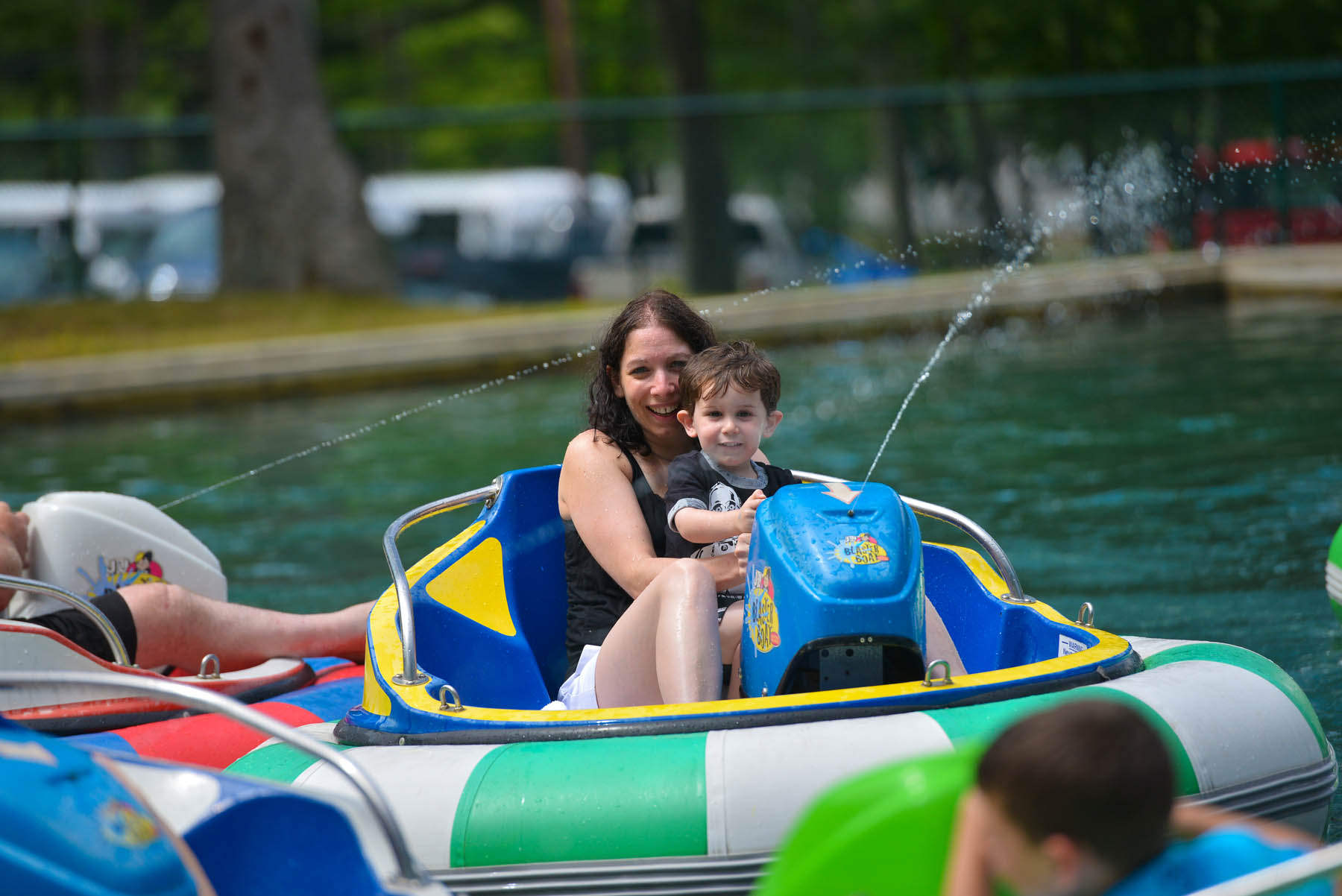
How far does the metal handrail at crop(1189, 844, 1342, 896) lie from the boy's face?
5.57ft

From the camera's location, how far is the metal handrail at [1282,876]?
67.3 inches

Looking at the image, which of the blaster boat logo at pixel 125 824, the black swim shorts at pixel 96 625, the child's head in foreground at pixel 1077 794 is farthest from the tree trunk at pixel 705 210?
the child's head in foreground at pixel 1077 794

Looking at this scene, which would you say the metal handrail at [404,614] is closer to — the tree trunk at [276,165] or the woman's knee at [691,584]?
the woman's knee at [691,584]

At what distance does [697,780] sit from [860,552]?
598 millimetres

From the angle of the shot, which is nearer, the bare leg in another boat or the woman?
the woman

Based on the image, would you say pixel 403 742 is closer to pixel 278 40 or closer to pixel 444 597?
pixel 444 597

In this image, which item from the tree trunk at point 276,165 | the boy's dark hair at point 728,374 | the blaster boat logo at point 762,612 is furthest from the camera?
the tree trunk at point 276,165

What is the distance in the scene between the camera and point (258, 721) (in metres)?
2.18

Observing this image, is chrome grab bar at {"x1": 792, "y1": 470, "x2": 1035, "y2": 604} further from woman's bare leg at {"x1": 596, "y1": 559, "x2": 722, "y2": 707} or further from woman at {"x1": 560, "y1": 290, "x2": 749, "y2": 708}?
woman's bare leg at {"x1": 596, "y1": 559, "x2": 722, "y2": 707}

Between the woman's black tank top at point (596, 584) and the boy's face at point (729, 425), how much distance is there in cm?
23

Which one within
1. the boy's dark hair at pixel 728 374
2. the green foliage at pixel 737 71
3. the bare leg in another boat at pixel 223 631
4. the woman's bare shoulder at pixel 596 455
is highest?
the green foliage at pixel 737 71

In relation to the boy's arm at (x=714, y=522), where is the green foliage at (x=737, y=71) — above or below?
above

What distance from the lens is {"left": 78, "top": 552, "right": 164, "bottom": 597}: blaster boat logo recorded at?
4.42m

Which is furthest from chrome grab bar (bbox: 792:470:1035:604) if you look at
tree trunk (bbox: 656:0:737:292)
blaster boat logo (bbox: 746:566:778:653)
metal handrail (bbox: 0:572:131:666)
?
tree trunk (bbox: 656:0:737:292)
